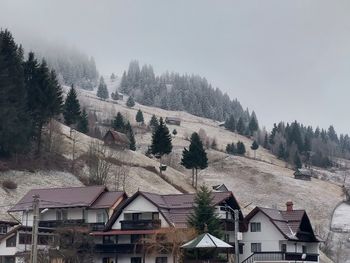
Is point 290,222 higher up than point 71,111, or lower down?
lower down

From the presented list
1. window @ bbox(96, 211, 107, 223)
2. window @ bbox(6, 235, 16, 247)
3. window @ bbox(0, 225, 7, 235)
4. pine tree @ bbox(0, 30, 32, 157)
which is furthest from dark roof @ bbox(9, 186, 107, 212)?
pine tree @ bbox(0, 30, 32, 157)

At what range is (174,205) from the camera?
204ft

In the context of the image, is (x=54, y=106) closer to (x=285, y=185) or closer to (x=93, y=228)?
(x=93, y=228)

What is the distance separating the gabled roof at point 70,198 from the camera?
205 feet

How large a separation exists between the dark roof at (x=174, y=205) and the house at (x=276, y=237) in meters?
3.89

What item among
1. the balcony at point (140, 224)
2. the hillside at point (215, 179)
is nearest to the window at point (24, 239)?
the balcony at point (140, 224)

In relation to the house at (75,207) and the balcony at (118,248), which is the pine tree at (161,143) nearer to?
the house at (75,207)

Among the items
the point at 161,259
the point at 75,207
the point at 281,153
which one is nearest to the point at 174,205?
the point at 161,259

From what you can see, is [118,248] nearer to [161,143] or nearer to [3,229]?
[3,229]

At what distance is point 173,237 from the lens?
54.2 m

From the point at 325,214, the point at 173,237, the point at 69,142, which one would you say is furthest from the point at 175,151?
the point at 173,237

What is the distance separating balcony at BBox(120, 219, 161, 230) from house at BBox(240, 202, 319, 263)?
937 centimetres

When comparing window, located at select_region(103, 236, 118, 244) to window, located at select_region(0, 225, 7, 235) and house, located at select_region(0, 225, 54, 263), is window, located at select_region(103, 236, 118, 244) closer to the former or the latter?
house, located at select_region(0, 225, 54, 263)

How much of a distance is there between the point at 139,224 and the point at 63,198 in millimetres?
9055
